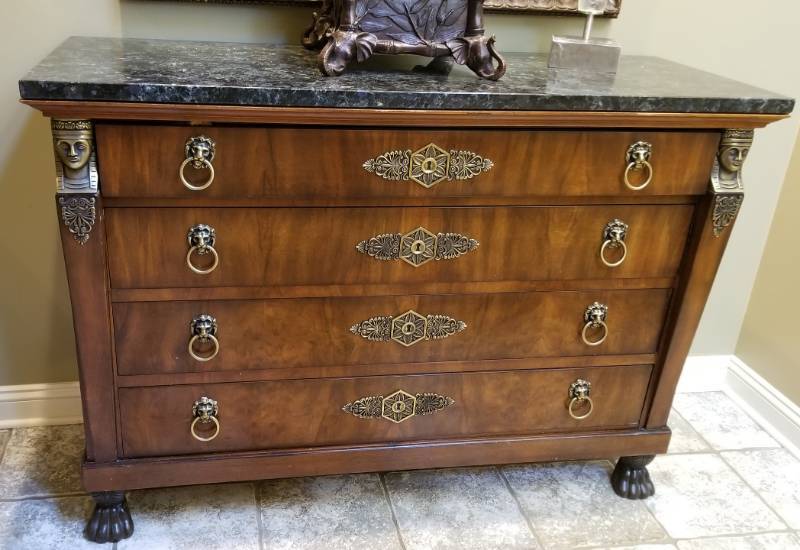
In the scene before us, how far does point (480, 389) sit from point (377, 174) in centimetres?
55

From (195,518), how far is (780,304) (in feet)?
5.54

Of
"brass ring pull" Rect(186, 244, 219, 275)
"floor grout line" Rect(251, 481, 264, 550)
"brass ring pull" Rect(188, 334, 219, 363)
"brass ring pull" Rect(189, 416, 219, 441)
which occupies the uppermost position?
"brass ring pull" Rect(186, 244, 219, 275)

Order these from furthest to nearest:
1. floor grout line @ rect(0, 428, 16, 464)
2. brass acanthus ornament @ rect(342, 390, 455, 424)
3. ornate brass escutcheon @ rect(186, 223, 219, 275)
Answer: floor grout line @ rect(0, 428, 16, 464), brass acanthus ornament @ rect(342, 390, 455, 424), ornate brass escutcheon @ rect(186, 223, 219, 275)

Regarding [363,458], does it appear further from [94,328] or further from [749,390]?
[749,390]

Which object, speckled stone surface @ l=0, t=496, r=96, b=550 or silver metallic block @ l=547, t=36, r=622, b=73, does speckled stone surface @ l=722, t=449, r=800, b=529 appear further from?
speckled stone surface @ l=0, t=496, r=96, b=550

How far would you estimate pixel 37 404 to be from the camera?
188cm

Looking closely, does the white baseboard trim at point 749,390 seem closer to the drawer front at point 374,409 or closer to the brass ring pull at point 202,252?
the drawer front at point 374,409

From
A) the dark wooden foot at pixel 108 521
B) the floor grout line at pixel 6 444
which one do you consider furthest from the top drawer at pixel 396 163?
the floor grout line at pixel 6 444

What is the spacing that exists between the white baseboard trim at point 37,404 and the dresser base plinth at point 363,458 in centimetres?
49

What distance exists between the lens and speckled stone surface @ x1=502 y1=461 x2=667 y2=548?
1684 millimetres

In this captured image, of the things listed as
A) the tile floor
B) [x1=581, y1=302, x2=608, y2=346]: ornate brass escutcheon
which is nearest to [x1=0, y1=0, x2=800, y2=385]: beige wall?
the tile floor

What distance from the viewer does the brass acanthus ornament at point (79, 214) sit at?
4.03 ft

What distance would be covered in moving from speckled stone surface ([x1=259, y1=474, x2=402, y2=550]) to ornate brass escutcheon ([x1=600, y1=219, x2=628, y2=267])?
78 cm

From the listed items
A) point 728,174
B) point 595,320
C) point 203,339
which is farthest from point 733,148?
point 203,339
